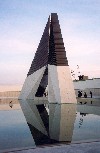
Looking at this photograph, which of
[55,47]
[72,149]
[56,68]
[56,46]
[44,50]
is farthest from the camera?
[44,50]

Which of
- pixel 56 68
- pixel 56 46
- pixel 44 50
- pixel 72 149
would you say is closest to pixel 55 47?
pixel 56 46

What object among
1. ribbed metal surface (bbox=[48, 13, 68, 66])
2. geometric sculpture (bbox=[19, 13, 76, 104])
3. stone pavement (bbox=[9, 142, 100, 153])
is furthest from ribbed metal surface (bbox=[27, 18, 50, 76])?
stone pavement (bbox=[9, 142, 100, 153])

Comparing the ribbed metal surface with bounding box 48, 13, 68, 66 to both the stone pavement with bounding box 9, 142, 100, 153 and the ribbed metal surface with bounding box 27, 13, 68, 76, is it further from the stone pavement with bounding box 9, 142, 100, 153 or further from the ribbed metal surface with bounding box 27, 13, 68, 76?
the stone pavement with bounding box 9, 142, 100, 153

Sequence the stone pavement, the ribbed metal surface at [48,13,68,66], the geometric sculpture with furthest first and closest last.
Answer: the ribbed metal surface at [48,13,68,66] < the geometric sculpture < the stone pavement

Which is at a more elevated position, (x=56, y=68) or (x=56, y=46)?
(x=56, y=46)

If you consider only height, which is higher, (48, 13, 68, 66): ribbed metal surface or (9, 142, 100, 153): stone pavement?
(48, 13, 68, 66): ribbed metal surface

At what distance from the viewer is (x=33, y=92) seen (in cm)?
4747

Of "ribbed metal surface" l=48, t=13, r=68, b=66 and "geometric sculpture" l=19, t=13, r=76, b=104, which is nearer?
"geometric sculpture" l=19, t=13, r=76, b=104

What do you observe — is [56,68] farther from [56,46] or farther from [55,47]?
[56,46]

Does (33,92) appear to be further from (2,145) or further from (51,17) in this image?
(2,145)

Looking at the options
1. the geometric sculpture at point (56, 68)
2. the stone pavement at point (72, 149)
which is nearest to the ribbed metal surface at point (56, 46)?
the geometric sculpture at point (56, 68)

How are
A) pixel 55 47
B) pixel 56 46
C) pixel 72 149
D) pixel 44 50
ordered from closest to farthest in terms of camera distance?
pixel 72 149, pixel 55 47, pixel 56 46, pixel 44 50

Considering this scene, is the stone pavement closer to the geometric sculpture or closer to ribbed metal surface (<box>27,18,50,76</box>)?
the geometric sculpture

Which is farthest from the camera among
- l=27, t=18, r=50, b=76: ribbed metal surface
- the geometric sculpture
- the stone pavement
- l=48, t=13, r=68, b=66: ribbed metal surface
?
l=27, t=18, r=50, b=76: ribbed metal surface
